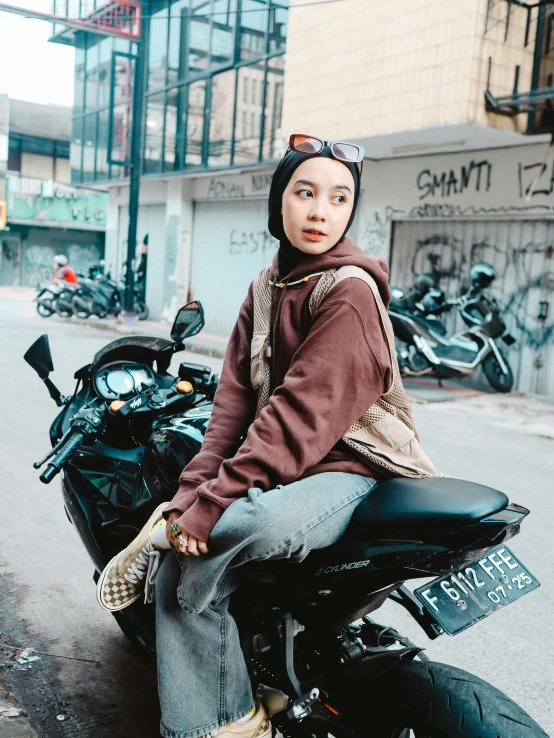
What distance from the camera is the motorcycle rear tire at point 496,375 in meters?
10.4

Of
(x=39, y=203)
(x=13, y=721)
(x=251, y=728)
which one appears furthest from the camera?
(x=39, y=203)

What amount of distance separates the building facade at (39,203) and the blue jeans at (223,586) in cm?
3510

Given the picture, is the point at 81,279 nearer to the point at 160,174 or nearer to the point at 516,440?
the point at 160,174

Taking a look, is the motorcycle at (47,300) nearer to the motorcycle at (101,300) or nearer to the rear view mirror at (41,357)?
the motorcycle at (101,300)

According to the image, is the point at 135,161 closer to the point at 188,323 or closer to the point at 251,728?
the point at 188,323

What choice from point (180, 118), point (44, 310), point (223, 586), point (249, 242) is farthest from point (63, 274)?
point (223, 586)

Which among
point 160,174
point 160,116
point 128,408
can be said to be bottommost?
point 128,408

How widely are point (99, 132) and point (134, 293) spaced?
611cm

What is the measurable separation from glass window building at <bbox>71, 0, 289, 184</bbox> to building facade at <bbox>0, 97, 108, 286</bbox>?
14782 millimetres

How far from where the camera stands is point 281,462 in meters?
1.76

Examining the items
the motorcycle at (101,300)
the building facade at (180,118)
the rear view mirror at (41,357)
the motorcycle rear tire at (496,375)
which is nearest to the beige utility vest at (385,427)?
the rear view mirror at (41,357)

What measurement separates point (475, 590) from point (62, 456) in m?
A: 1.31

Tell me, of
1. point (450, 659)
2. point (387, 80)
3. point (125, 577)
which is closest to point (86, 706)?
point (125, 577)

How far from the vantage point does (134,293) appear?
62.4 ft
